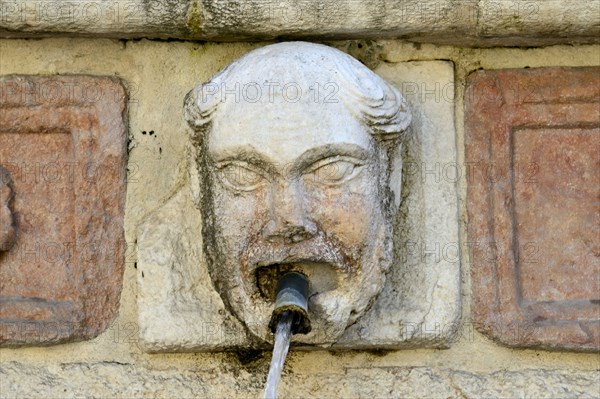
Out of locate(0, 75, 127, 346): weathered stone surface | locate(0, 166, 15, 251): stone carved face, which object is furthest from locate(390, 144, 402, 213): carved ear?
locate(0, 166, 15, 251): stone carved face

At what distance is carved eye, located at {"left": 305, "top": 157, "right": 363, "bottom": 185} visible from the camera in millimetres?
1921

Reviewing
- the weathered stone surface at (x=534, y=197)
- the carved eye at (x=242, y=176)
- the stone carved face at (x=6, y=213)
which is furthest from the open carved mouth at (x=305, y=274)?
the stone carved face at (x=6, y=213)

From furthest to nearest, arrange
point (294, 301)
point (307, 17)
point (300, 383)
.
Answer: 1. point (300, 383)
2. point (307, 17)
3. point (294, 301)

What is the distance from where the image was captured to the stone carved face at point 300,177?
1902 mm

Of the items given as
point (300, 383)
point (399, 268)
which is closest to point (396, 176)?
point (399, 268)

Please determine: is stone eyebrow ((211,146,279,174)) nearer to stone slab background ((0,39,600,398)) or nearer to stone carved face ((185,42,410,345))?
stone carved face ((185,42,410,345))

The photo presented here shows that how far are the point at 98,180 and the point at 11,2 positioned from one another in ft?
1.08

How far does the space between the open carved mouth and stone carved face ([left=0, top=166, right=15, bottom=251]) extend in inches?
17.7

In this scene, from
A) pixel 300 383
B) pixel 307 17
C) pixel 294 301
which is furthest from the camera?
pixel 300 383

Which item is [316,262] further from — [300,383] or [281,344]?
[300,383]

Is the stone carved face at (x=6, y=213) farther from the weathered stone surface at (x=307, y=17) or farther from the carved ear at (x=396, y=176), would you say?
the carved ear at (x=396, y=176)

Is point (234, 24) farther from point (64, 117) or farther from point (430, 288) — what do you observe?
point (430, 288)

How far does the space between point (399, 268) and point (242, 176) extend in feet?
1.11

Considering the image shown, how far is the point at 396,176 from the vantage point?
2061 mm
